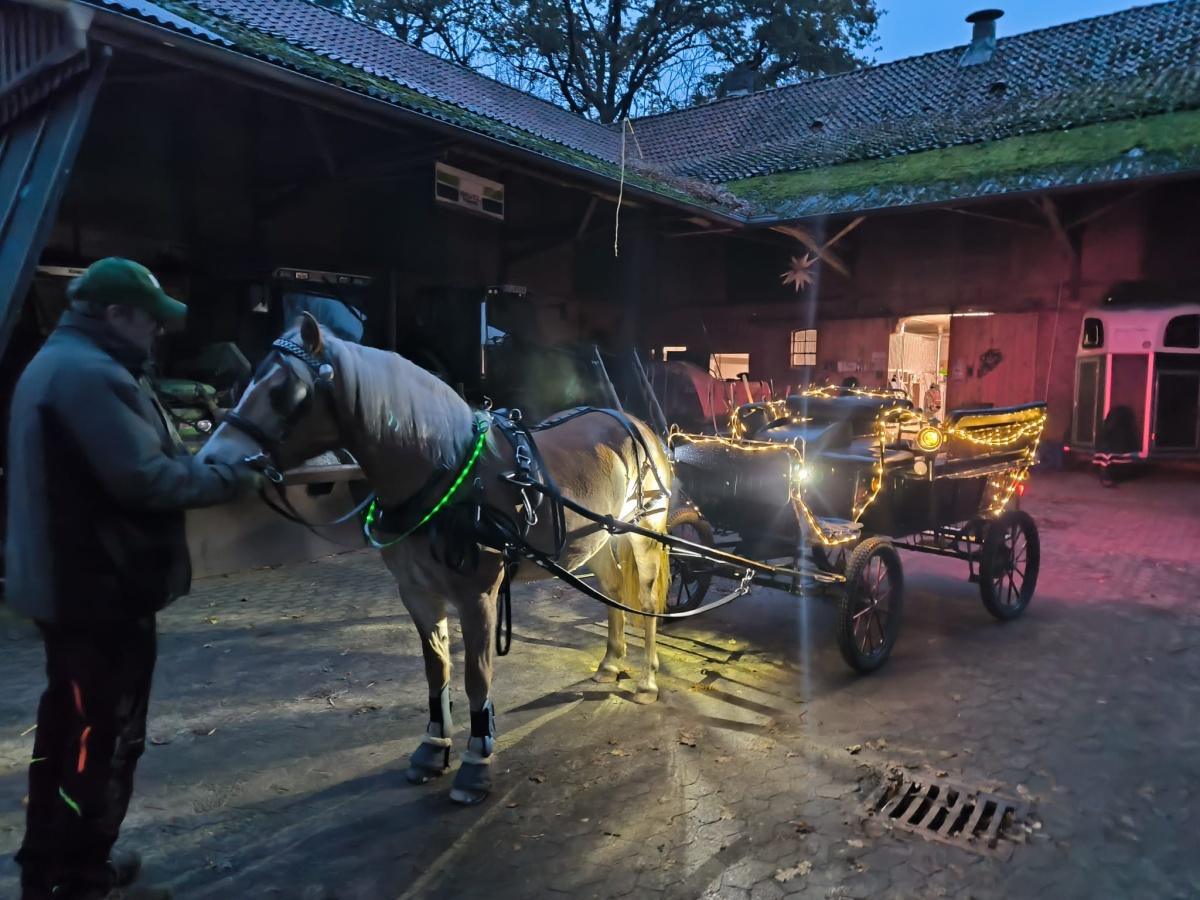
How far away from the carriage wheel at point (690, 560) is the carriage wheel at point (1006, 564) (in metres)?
1.93

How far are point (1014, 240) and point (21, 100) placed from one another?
13.5 metres

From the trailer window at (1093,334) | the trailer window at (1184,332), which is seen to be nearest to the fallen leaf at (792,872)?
the trailer window at (1093,334)

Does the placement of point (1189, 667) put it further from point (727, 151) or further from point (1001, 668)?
point (727, 151)

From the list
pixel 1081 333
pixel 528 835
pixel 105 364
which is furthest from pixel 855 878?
pixel 1081 333

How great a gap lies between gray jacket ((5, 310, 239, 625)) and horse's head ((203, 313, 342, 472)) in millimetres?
187

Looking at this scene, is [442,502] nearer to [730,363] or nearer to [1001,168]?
[1001,168]

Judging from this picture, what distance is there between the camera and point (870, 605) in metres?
4.57

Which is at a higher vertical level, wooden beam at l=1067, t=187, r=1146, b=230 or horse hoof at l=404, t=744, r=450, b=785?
wooden beam at l=1067, t=187, r=1146, b=230

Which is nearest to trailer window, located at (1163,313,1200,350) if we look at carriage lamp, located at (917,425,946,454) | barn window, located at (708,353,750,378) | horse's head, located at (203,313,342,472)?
barn window, located at (708,353,750,378)

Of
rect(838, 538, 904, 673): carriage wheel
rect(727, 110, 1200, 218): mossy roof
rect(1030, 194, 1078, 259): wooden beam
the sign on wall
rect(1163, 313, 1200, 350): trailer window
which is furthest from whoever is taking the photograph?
rect(1163, 313, 1200, 350): trailer window

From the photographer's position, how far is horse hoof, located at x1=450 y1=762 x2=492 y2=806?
3189mm

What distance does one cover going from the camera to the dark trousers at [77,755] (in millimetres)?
2225

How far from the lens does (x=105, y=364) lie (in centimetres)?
213

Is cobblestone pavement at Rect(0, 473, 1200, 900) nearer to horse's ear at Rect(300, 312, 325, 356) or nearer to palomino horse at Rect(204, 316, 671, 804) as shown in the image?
palomino horse at Rect(204, 316, 671, 804)
